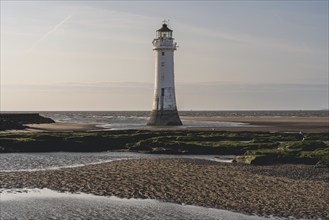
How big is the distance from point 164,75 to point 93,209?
46.8m

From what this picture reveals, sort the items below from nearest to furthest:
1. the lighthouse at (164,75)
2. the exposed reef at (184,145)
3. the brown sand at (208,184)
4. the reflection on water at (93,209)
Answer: the reflection on water at (93,209) < the brown sand at (208,184) < the exposed reef at (184,145) < the lighthouse at (164,75)

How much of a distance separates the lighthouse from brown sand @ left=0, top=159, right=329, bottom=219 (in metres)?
34.6

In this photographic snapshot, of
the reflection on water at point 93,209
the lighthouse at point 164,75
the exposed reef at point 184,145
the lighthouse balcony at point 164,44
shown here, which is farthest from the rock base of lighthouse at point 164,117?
the reflection on water at point 93,209

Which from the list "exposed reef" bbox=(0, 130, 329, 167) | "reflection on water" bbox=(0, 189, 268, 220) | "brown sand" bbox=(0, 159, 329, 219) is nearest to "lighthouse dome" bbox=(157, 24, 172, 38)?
"exposed reef" bbox=(0, 130, 329, 167)

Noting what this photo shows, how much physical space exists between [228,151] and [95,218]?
22.3 metres

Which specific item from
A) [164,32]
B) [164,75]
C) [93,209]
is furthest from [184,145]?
[164,32]

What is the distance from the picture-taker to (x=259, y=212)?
16.9 metres

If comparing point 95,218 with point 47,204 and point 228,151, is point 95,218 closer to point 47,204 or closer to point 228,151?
point 47,204

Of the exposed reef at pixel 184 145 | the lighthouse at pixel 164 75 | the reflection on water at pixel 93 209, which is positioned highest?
the lighthouse at pixel 164 75

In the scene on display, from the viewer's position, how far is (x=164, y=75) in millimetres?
63000

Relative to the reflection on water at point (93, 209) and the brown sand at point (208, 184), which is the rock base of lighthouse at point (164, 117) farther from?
the reflection on water at point (93, 209)

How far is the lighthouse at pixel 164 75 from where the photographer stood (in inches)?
2482

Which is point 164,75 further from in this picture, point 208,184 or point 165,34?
point 208,184

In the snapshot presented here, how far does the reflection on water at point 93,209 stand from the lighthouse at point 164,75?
4426cm
